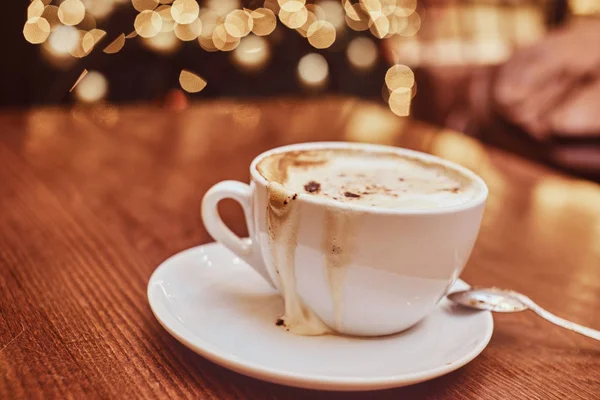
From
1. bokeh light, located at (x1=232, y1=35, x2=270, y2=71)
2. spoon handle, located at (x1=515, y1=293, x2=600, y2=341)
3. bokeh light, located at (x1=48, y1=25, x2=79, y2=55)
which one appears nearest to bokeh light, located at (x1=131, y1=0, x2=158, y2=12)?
bokeh light, located at (x1=48, y1=25, x2=79, y2=55)

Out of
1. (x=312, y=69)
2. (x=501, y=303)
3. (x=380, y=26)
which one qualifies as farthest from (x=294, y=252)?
(x=380, y=26)

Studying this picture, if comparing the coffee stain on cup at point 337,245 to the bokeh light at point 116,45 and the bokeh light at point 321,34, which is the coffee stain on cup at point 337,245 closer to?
the bokeh light at point 116,45

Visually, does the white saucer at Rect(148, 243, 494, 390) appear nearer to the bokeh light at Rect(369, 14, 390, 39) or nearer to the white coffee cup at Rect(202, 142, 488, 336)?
the white coffee cup at Rect(202, 142, 488, 336)

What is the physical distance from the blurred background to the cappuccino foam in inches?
38.0

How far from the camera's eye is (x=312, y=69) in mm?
2566

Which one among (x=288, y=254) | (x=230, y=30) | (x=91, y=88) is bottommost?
(x=91, y=88)

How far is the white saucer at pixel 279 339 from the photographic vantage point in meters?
0.35

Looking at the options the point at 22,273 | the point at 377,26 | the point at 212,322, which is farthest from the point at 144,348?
the point at 377,26

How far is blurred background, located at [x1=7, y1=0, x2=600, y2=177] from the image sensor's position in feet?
5.05

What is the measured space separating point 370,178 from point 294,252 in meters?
0.10

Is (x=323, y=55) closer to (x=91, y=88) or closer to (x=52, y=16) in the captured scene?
(x=91, y=88)

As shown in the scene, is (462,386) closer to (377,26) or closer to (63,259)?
(63,259)

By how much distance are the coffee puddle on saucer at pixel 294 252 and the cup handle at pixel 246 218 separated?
0.12 feet

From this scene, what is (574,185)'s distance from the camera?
85 centimetres
